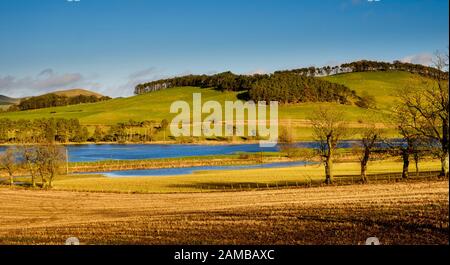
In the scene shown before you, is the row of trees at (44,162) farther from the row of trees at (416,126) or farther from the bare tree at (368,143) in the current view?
the bare tree at (368,143)

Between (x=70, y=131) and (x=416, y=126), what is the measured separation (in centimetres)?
15327

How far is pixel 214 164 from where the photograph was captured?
354ft

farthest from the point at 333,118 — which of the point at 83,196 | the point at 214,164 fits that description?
the point at 214,164

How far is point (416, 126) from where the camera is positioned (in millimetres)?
42469

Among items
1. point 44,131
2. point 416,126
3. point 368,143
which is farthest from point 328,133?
point 44,131

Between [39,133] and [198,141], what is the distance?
56976 millimetres

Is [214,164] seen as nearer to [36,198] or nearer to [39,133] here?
[36,198]

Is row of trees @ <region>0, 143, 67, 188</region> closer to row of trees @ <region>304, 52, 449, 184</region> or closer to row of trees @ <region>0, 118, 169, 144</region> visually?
row of trees @ <region>304, 52, 449, 184</region>

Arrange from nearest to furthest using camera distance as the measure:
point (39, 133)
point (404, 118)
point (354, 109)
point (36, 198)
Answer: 1. point (404, 118)
2. point (36, 198)
3. point (39, 133)
4. point (354, 109)

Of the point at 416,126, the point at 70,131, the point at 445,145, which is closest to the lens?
the point at 445,145

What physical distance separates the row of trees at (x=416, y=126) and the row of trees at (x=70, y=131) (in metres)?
131

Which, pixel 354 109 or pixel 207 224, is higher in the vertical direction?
pixel 354 109

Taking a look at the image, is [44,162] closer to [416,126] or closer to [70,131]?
[416,126]

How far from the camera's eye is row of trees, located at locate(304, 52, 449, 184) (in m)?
38.8
